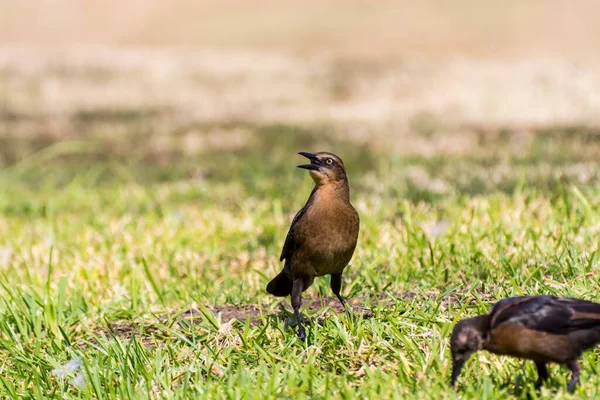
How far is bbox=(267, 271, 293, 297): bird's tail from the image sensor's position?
4148 millimetres

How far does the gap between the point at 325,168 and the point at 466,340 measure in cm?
128

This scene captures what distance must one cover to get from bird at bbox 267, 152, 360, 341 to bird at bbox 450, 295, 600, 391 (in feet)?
3.00

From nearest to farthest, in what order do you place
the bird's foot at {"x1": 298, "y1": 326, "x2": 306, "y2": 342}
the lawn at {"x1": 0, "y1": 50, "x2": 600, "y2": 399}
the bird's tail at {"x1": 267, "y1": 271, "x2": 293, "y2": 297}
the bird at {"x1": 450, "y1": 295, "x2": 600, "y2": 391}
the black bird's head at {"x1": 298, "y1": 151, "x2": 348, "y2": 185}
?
the bird at {"x1": 450, "y1": 295, "x2": 600, "y2": 391}, the lawn at {"x1": 0, "y1": 50, "x2": 600, "y2": 399}, the bird's foot at {"x1": 298, "y1": 326, "x2": 306, "y2": 342}, the black bird's head at {"x1": 298, "y1": 151, "x2": 348, "y2": 185}, the bird's tail at {"x1": 267, "y1": 271, "x2": 293, "y2": 297}

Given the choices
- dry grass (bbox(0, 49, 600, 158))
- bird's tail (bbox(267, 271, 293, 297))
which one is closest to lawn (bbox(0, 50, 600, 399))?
bird's tail (bbox(267, 271, 293, 297))

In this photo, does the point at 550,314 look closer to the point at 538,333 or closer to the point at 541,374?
the point at 538,333

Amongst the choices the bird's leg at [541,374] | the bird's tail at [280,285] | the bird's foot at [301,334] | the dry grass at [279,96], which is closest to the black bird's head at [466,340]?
the bird's leg at [541,374]

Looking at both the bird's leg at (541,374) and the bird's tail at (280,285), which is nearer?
the bird's leg at (541,374)

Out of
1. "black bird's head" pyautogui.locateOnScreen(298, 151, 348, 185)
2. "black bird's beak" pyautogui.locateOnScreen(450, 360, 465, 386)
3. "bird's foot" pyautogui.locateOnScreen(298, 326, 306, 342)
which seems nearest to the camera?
"black bird's beak" pyautogui.locateOnScreen(450, 360, 465, 386)

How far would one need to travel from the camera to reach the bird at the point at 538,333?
9.41ft

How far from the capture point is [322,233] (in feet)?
12.4

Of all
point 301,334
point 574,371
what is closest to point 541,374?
point 574,371

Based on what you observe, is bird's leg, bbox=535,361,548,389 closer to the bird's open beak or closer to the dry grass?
the bird's open beak

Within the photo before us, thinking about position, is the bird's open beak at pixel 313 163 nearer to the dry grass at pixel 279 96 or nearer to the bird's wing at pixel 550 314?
the bird's wing at pixel 550 314

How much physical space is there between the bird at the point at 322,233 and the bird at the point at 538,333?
91 centimetres
